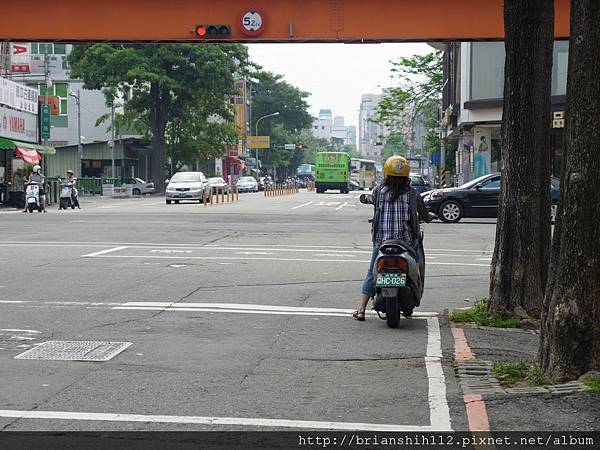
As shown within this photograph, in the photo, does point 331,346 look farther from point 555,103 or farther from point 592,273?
point 555,103

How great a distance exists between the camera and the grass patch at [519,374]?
759cm

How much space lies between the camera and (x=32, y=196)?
3791 centimetres

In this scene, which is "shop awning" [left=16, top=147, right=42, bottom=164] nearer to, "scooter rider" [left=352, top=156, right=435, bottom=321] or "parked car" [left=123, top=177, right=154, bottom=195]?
"parked car" [left=123, top=177, right=154, bottom=195]

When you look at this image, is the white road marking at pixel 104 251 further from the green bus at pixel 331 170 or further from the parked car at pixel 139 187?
the green bus at pixel 331 170

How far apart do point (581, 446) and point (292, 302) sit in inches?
272

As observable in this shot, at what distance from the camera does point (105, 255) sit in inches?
731

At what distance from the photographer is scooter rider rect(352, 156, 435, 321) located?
10.8m

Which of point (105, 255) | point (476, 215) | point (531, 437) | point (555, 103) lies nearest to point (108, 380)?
point (531, 437)

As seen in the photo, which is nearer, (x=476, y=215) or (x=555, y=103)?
(x=476, y=215)

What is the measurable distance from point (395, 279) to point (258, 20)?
20005 mm

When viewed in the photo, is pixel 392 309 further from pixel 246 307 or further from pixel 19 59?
pixel 19 59

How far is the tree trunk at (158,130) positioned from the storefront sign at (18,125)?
23.2 metres

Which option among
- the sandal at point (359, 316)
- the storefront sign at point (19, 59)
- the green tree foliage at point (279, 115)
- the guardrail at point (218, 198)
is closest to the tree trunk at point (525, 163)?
the sandal at point (359, 316)

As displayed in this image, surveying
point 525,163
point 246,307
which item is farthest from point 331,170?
point 525,163
